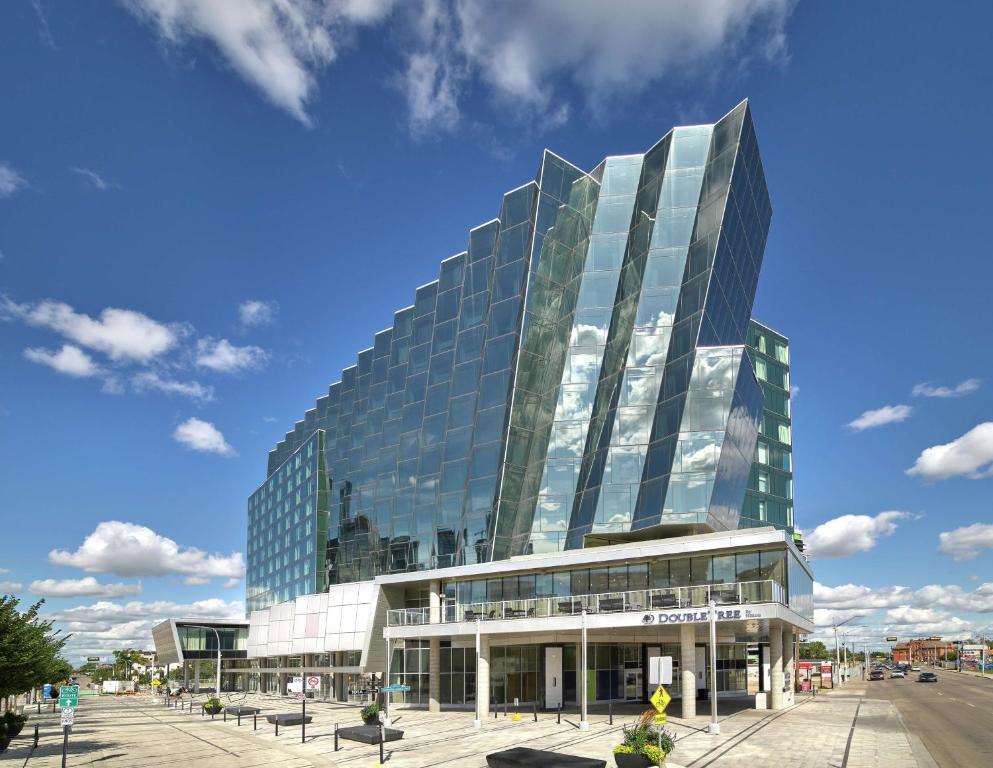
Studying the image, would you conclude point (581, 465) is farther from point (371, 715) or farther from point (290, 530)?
point (290, 530)

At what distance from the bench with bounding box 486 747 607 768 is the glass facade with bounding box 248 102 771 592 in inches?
A: 982

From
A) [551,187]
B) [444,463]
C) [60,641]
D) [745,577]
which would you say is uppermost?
[551,187]

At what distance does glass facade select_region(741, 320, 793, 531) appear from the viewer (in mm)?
86125

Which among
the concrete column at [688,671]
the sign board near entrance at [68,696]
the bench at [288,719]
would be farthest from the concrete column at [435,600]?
the sign board near entrance at [68,696]

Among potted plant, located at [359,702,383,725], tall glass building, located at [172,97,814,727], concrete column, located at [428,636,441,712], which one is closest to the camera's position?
potted plant, located at [359,702,383,725]

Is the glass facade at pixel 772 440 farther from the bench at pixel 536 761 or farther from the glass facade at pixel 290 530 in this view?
the bench at pixel 536 761

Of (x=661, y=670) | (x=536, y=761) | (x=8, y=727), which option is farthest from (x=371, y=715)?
(x=536, y=761)

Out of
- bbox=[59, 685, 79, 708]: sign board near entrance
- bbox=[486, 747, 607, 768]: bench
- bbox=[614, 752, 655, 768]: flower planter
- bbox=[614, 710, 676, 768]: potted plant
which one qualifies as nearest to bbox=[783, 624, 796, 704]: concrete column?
bbox=[614, 710, 676, 768]: potted plant

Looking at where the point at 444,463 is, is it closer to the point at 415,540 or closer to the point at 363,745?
the point at 415,540

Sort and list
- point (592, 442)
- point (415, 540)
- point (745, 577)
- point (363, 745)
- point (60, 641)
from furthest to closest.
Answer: point (415, 540)
point (592, 442)
point (60, 641)
point (745, 577)
point (363, 745)

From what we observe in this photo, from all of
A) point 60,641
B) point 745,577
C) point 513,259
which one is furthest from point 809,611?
point 60,641

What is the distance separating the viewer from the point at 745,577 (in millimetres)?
41219

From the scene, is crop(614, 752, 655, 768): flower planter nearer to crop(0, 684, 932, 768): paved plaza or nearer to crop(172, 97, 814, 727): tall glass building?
crop(0, 684, 932, 768): paved plaza

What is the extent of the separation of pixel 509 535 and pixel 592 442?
879cm
